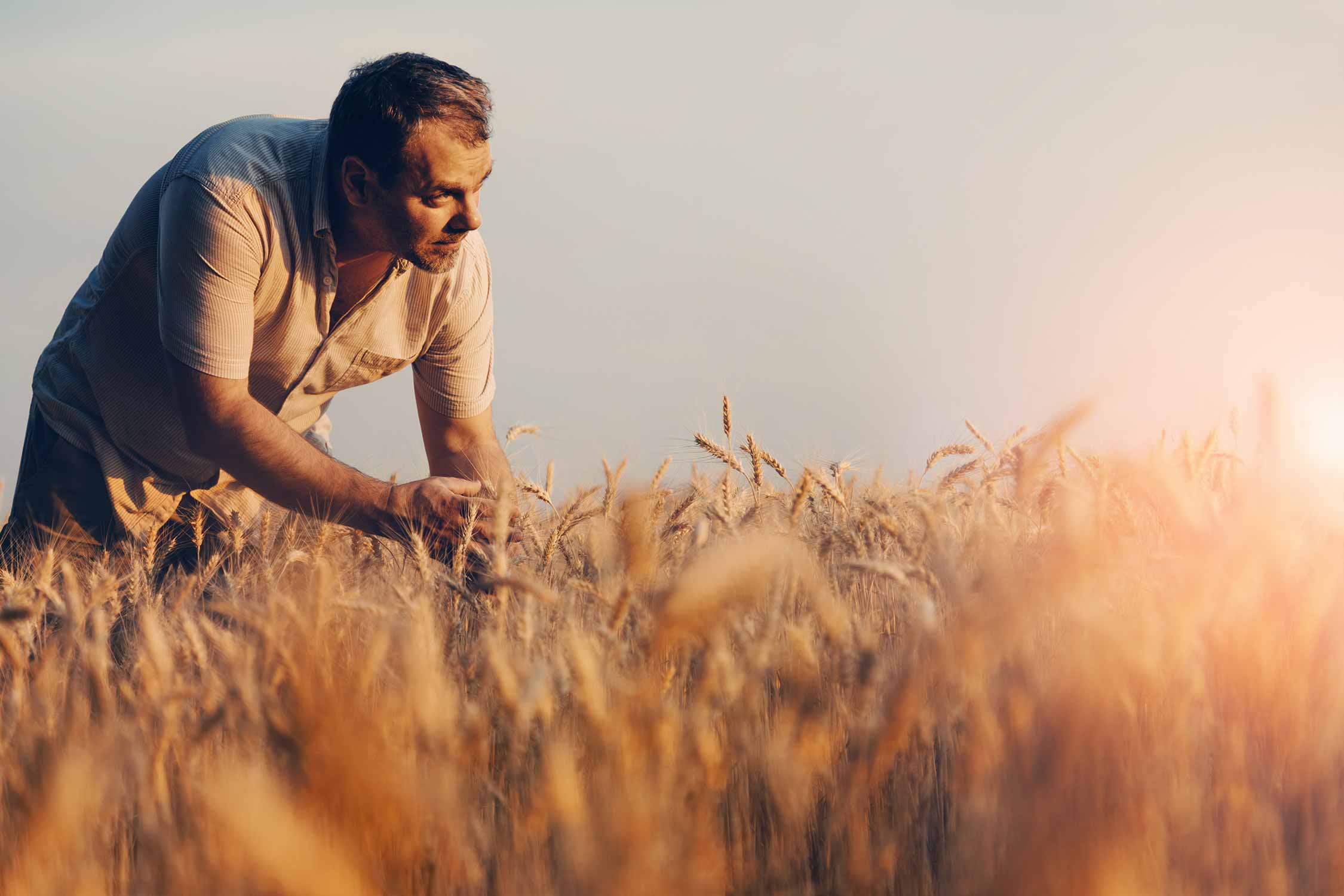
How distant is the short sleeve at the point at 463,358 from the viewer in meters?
2.63

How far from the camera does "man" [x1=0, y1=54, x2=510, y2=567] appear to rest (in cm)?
206

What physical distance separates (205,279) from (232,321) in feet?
0.34

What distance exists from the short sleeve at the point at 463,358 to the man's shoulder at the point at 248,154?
1.62 ft

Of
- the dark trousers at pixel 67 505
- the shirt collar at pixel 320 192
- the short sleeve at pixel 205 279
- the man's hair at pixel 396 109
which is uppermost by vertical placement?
the man's hair at pixel 396 109

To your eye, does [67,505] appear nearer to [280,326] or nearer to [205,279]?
[280,326]

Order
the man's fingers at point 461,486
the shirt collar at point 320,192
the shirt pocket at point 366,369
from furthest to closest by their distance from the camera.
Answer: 1. the shirt pocket at point 366,369
2. the shirt collar at point 320,192
3. the man's fingers at point 461,486

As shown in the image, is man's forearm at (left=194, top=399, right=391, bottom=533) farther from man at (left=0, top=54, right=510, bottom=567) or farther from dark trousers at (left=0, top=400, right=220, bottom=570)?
dark trousers at (left=0, top=400, right=220, bottom=570)

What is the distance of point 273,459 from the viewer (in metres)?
2.10

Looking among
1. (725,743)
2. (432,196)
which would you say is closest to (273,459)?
(432,196)

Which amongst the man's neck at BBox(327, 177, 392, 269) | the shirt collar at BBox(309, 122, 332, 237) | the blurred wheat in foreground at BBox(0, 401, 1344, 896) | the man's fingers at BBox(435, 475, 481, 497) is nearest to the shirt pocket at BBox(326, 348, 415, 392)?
the man's neck at BBox(327, 177, 392, 269)

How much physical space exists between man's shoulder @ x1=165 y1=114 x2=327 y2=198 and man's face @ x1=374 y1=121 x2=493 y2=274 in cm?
29

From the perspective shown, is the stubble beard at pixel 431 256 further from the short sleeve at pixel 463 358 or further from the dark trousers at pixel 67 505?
the dark trousers at pixel 67 505

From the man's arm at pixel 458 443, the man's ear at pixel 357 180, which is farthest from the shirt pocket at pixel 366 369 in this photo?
the man's ear at pixel 357 180

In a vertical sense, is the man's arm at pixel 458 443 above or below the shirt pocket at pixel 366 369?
below
